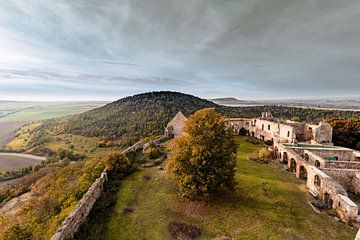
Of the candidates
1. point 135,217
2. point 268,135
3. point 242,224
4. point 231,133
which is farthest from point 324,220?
point 268,135

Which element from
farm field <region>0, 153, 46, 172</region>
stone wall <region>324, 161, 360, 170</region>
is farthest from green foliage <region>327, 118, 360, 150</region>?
farm field <region>0, 153, 46, 172</region>

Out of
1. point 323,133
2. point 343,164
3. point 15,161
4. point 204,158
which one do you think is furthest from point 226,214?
point 15,161

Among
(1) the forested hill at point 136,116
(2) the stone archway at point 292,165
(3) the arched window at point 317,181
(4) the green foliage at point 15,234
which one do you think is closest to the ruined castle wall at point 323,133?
(2) the stone archway at point 292,165

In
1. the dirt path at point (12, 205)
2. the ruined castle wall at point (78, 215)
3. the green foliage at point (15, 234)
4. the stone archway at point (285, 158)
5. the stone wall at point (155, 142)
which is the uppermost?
the stone wall at point (155, 142)

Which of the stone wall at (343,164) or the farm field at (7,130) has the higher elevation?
the stone wall at (343,164)

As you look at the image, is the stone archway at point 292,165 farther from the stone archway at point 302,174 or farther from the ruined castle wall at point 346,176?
the ruined castle wall at point 346,176

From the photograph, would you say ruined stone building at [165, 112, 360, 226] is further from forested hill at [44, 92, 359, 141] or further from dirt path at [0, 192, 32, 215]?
forested hill at [44, 92, 359, 141]

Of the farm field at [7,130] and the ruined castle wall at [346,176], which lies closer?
the ruined castle wall at [346,176]
